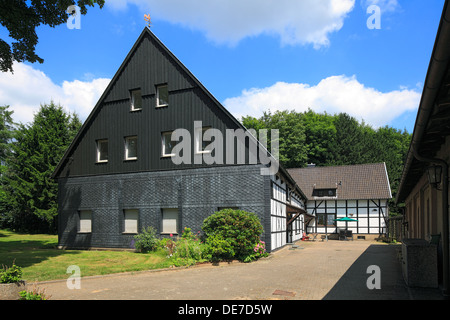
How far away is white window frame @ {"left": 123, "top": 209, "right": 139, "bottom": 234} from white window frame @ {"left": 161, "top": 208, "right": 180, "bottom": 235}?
1.62 metres

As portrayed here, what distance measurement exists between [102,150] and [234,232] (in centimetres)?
1002

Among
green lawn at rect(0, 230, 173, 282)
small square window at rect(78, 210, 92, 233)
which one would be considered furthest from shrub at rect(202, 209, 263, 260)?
small square window at rect(78, 210, 92, 233)

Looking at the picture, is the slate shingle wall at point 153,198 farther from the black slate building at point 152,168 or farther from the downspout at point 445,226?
the downspout at point 445,226

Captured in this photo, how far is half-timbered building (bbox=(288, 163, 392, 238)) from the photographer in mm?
33188

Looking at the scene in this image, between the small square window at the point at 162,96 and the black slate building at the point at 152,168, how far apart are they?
52 millimetres

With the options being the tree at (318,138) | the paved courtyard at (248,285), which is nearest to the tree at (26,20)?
the paved courtyard at (248,285)

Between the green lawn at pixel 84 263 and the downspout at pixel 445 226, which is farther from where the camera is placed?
the green lawn at pixel 84 263

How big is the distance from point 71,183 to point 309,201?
919 inches

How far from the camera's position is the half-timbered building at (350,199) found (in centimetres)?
3319

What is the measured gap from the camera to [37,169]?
32.5 meters

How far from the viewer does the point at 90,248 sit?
1938 centimetres

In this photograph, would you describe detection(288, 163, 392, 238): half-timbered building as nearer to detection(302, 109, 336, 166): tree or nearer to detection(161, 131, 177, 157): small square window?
detection(302, 109, 336, 166): tree
